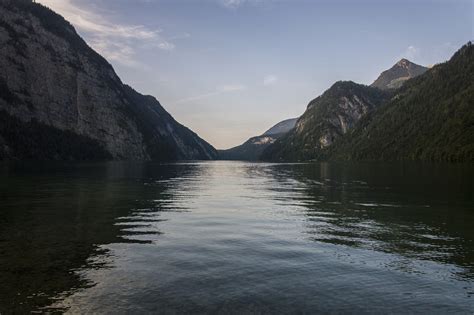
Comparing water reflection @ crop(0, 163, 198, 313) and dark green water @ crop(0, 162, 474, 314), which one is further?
water reflection @ crop(0, 163, 198, 313)

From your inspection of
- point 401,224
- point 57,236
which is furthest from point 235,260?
point 401,224

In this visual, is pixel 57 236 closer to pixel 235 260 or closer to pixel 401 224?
pixel 235 260

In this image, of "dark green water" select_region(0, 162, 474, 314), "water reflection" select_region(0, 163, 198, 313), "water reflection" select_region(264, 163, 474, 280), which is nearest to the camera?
"dark green water" select_region(0, 162, 474, 314)

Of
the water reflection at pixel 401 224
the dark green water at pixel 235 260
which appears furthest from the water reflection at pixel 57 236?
the water reflection at pixel 401 224

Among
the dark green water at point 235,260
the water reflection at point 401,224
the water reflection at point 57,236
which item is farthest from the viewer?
the water reflection at point 401,224

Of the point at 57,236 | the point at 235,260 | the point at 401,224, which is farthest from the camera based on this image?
the point at 401,224

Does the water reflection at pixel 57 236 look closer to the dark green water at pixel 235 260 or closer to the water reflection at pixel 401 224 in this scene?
the dark green water at pixel 235 260

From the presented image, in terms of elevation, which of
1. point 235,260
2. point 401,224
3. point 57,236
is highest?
point 57,236

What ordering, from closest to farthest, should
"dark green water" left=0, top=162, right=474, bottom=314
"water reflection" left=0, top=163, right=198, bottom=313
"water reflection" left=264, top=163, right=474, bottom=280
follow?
"dark green water" left=0, top=162, right=474, bottom=314, "water reflection" left=0, top=163, right=198, bottom=313, "water reflection" left=264, top=163, right=474, bottom=280

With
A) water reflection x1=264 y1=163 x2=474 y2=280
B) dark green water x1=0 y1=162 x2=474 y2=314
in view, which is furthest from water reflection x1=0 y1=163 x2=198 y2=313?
water reflection x1=264 y1=163 x2=474 y2=280

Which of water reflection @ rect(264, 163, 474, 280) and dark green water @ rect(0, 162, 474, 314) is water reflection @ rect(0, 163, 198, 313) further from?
water reflection @ rect(264, 163, 474, 280)

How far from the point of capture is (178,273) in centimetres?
1880

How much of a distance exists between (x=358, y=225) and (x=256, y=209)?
41.9 ft

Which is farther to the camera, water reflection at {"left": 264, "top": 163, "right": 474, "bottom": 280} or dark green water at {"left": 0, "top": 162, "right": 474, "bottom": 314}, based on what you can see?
water reflection at {"left": 264, "top": 163, "right": 474, "bottom": 280}
